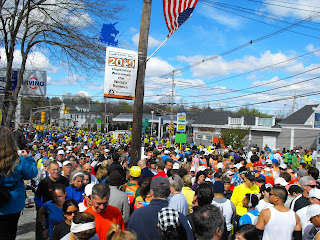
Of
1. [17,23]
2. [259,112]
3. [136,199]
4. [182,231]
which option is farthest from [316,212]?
[259,112]

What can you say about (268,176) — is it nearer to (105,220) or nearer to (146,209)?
(146,209)

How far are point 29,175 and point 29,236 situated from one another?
10.9 feet

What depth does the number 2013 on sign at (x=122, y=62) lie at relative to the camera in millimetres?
7461

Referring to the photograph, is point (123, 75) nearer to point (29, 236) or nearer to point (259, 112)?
point (29, 236)

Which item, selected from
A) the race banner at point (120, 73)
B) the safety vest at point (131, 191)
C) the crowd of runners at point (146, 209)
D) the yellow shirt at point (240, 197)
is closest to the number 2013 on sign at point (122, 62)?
the race banner at point (120, 73)

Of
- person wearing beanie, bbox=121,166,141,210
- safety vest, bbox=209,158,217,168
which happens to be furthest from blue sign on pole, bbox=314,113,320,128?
person wearing beanie, bbox=121,166,141,210

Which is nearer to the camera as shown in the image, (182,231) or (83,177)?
(182,231)

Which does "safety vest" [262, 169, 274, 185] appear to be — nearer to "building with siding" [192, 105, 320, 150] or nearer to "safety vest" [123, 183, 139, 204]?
"safety vest" [123, 183, 139, 204]

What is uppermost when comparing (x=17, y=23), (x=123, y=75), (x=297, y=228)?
(x=17, y=23)

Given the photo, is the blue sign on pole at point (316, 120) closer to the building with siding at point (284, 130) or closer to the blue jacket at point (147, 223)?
the building with siding at point (284, 130)

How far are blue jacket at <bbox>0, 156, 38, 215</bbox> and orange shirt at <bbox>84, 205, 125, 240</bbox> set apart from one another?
758mm

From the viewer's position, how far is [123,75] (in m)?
7.61

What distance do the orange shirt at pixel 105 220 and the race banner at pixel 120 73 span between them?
4.75 m

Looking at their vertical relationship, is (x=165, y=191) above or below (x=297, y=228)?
above
